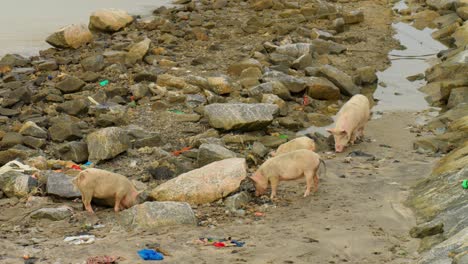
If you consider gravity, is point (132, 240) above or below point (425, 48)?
above

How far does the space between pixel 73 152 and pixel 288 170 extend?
4.33m

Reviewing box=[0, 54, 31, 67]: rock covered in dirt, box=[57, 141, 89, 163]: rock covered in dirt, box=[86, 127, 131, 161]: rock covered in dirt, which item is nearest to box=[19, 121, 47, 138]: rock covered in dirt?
box=[57, 141, 89, 163]: rock covered in dirt

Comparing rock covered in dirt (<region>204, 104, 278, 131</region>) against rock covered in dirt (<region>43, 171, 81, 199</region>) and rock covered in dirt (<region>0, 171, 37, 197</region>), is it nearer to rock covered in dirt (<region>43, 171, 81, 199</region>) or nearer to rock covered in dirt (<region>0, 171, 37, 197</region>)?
rock covered in dirt (<region>43, 171, 81, 199</region>)

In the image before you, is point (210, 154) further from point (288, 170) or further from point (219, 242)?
point (219, 242)

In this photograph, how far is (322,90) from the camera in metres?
16.5

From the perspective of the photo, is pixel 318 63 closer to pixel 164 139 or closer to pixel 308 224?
pixel 164 139

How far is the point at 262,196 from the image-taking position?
10273 mm

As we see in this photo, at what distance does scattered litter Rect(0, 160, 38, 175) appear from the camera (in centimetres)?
1081

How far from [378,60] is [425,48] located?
2.58m

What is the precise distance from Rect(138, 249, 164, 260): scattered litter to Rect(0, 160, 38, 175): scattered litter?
397 centimetres

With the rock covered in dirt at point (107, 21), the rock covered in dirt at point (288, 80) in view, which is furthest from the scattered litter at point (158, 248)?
the rock covered in dirt at point (107, 21)

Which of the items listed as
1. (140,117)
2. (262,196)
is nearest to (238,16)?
(140,117)

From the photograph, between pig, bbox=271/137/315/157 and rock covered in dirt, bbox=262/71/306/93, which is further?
rock covered in dirt, bbox=262/71/306/93

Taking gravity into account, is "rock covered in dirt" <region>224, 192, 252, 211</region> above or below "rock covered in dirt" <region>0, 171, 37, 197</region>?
below
